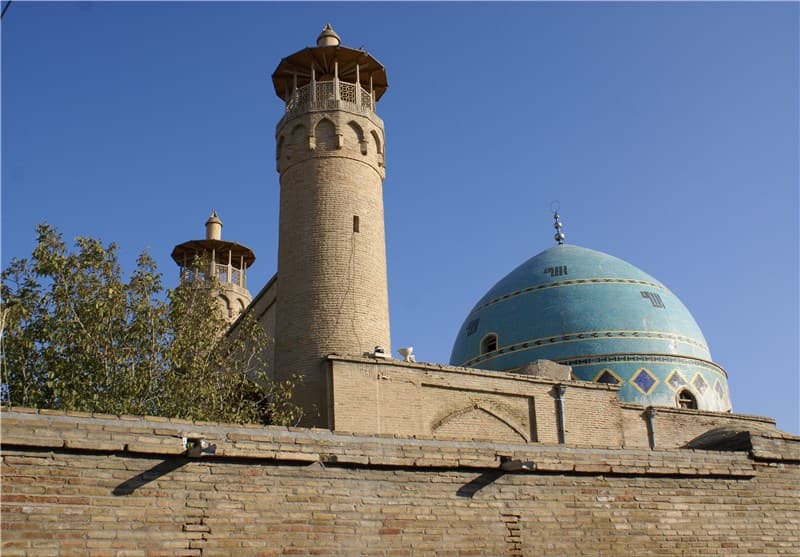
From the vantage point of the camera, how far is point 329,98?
17.0 meters

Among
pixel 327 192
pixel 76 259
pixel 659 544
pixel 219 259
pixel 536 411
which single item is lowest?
pixel 659 544

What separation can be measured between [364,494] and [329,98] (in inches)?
425

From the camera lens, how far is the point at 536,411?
15797mm

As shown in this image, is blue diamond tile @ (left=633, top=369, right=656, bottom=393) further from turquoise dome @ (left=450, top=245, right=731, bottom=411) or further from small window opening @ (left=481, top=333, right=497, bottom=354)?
small window opening @ (left=481, top=333, right=497, bottom=354)

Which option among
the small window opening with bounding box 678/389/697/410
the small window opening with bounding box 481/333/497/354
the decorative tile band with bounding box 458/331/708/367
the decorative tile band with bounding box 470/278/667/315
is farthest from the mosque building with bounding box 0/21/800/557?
the small window opening with bounding box 481/333/497/354

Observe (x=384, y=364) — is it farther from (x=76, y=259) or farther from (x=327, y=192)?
(x=76, y=259)

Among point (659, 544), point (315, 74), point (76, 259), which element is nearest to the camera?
point (659, 544)

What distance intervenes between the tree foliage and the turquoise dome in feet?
34.9

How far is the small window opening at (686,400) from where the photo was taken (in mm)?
21797

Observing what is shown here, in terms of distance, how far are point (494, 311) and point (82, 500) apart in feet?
60.7

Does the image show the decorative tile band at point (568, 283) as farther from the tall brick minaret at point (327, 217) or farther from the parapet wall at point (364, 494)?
the parapet wall at point (364, 494)

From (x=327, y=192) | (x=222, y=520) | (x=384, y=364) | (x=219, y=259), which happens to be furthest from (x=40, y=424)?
(x=219, y=259)

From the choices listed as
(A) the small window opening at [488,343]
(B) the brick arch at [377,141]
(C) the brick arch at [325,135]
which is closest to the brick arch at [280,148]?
(C) the brick arch at [325,135]

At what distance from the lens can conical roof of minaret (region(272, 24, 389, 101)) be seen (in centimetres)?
1748
